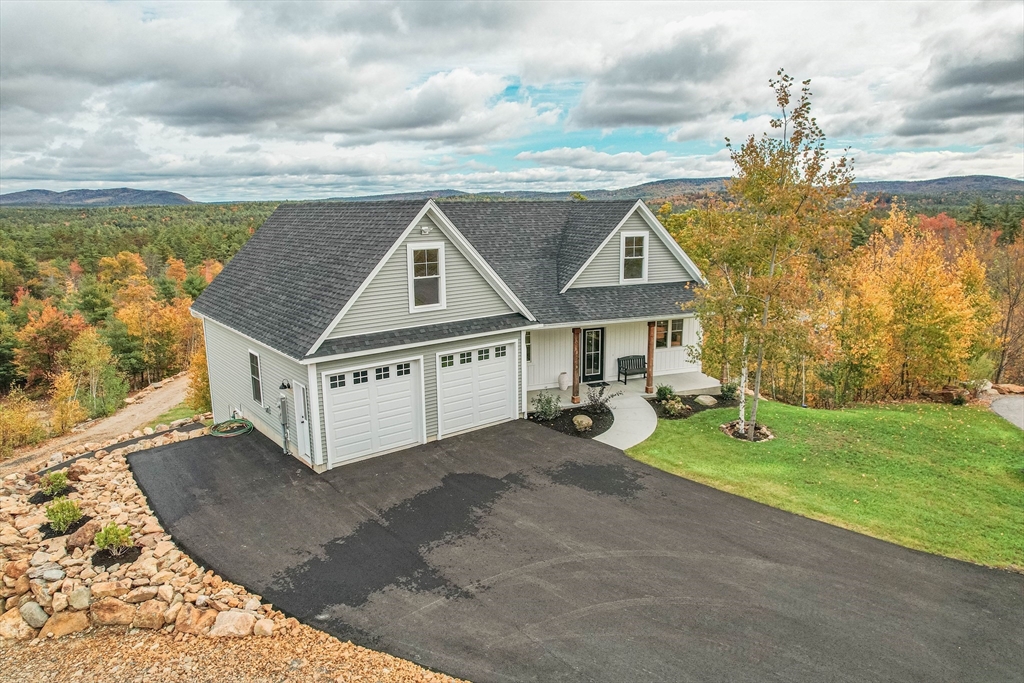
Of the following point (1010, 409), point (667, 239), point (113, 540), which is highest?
point (667, 239)

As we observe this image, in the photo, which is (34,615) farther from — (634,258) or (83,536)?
(634,258)

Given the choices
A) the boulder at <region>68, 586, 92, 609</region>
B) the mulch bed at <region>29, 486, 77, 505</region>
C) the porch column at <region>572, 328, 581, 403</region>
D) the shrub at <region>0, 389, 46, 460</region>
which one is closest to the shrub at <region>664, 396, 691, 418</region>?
the porch column at <region>572, 328, 581, 403</region>

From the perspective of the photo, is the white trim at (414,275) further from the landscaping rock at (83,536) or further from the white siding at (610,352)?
the landscaping rock at (83,536)

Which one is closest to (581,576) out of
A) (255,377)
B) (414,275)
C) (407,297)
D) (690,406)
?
(407,297)

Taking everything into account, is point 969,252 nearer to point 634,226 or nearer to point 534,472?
point 634,226

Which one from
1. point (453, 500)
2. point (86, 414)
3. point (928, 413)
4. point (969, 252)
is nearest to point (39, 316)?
point (86, 414)

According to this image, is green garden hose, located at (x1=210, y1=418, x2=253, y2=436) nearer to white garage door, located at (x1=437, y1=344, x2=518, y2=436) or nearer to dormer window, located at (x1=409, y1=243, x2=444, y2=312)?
white garage door, located at (x1=437, y1=344, x2=518, y2=436)
